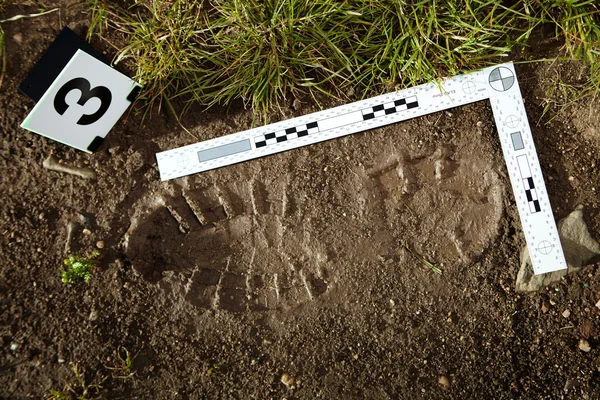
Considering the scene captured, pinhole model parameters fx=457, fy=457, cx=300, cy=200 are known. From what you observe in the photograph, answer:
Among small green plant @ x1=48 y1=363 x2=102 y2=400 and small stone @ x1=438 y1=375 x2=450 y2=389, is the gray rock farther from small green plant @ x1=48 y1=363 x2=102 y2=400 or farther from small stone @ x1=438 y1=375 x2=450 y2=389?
small green plant @ x1=48 y1=363 x2=102 y2=400

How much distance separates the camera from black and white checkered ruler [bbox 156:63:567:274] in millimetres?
2574

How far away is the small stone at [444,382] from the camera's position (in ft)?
8.34

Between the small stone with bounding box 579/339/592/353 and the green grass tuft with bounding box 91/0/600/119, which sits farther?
the small stone with bounding box 579/339/592/353

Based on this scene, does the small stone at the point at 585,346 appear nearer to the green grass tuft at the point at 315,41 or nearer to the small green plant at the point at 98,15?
the green grass tuft at the point at 315,41

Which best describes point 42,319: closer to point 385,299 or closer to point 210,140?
point 210,140

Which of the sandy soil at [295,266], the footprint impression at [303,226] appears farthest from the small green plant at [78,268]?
the footprint impression at [303,226]

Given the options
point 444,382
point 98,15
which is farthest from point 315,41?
point 444,382

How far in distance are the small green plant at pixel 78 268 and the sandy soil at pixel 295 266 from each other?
0.17ft

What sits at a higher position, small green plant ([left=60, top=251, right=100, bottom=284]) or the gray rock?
small green plant ([left=60, top=251, right=100, bottom=284])

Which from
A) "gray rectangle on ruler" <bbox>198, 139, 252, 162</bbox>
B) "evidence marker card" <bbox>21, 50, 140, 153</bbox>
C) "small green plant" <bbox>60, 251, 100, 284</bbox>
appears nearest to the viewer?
"evidence marker card" <bbox>21, 50, 140, 153</bbox>

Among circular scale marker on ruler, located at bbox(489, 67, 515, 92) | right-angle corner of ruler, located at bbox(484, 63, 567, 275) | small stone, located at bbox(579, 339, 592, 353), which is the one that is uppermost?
circular scale marker on ruler, located at bbox(489, 67, 515, 92)

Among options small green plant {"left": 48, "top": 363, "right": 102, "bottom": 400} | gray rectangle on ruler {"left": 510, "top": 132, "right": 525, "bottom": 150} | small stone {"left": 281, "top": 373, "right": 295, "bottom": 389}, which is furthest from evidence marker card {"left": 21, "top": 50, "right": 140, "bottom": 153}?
gray rectangle on ruler {"left": 510, "top": 132, "right": 525, "bottom": 150}

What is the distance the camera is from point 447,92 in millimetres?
2582

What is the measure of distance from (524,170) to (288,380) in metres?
1.77
